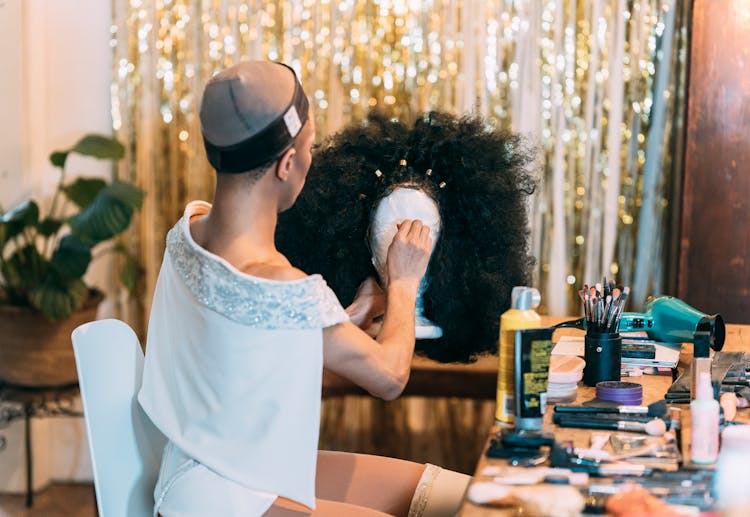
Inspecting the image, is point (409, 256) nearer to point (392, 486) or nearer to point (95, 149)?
→ point (392, 486)

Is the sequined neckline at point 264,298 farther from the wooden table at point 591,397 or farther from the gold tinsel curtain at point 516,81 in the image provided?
the gold tinsel curtain at point 516,81

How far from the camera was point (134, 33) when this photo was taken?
2.97 m

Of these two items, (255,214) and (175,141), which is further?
(175,141)

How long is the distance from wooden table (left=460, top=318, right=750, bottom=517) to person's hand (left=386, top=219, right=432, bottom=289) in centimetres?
32

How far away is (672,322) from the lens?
5.78 feet

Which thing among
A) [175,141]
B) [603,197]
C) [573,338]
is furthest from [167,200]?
[573,338]

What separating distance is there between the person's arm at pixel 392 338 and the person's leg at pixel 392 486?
0.64ft

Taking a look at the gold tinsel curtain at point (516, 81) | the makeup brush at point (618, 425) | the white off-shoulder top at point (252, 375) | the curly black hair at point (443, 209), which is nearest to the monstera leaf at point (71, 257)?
the gold tinsel curtain at point (516, 81)

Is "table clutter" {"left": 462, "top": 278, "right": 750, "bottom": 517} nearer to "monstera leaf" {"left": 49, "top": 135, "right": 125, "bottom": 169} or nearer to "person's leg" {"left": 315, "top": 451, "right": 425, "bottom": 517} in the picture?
"person's leg" {"left": 315, "top": 451, "right": 425, "bottom": 517}

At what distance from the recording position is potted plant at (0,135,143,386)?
266 centimetres

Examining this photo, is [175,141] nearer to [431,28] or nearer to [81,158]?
[81,158]

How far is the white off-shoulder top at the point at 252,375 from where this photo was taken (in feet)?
3.91

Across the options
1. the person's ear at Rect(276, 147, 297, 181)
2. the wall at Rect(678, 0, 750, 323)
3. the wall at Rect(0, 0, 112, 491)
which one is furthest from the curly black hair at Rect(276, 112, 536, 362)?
the wall at Rect(0, 0, 112, 491)

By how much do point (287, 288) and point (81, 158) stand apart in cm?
206
